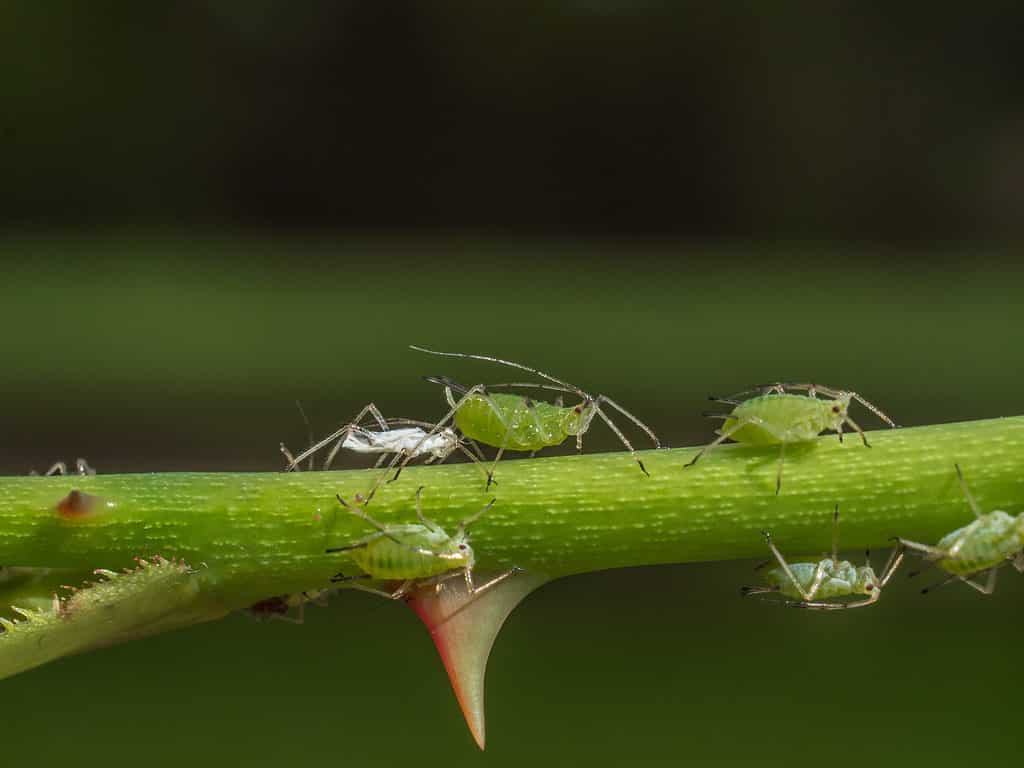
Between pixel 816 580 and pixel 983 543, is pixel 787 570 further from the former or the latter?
pixel 983 543

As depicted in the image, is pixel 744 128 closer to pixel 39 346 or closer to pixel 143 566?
pixel 39 346

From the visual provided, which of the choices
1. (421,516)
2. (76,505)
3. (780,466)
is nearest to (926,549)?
(780,466)

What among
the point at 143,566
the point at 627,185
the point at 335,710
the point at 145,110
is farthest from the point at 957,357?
the point at 145,110

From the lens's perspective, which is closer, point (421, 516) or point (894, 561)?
point (421, 516)

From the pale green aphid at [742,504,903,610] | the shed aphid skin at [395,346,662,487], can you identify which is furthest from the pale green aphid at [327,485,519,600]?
the pale green aphid at [742,504,903,610]

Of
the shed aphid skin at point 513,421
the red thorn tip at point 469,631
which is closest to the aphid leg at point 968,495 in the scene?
the shed aphid skin at point 513,421

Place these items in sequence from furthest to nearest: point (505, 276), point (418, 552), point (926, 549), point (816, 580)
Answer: point (505, 276) < point (816, 580) < point (926, 549) < point (418, 552)

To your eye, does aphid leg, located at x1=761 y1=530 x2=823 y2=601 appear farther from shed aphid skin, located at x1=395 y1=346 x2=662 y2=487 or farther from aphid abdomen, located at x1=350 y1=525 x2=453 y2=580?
aphid abdomen, located at x1=350 y1=525 x2=453 y2=580

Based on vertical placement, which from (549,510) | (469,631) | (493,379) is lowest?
(469,631)
